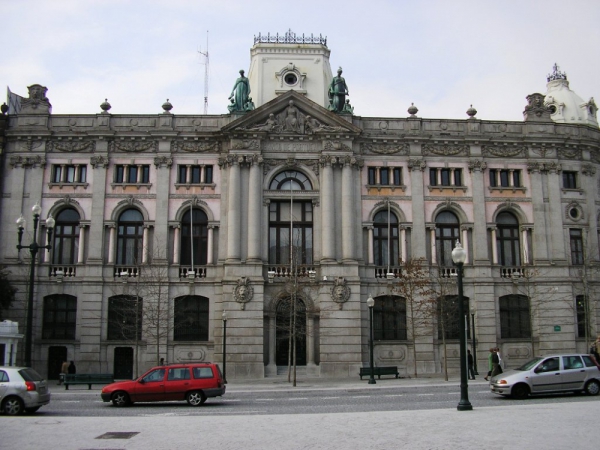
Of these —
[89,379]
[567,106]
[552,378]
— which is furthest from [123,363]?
[567,106]

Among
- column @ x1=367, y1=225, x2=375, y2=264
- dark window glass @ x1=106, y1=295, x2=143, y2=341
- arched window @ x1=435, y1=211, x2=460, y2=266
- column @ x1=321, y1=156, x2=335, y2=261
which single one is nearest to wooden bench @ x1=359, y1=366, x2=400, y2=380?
column @ x1=321, y1=156, x2=335, y2=261

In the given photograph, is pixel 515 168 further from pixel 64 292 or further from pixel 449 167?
pixel 64 292

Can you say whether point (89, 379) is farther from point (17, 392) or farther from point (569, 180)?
point (569, 180)

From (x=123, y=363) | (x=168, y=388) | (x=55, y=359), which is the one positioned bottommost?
(x=168, y=388)

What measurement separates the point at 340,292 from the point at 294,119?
42.0ft

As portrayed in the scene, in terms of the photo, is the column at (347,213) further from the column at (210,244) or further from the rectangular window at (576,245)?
the rectangular window at (576,245)

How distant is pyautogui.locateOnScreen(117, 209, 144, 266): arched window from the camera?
150 feet

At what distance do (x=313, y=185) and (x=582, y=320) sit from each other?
2159 cm

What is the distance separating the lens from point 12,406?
2227 centimetres

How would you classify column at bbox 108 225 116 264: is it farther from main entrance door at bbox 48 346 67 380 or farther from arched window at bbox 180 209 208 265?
main entrance door at bbox 48 346 67 380

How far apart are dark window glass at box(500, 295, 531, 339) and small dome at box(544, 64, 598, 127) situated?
101 feet

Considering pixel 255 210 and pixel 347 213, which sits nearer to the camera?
pixel 255 210

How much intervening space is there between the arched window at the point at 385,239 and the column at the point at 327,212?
3.60 meters

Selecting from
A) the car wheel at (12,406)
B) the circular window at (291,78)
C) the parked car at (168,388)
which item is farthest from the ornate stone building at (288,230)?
the car wheel at (12,406)
